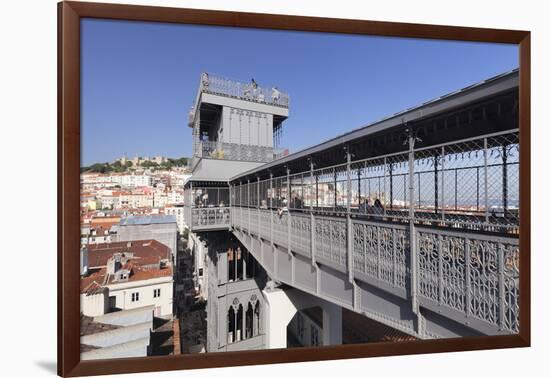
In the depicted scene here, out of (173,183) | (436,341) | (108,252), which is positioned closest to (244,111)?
(173,183)

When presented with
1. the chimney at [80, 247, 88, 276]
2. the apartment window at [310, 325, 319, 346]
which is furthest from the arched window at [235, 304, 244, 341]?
the chimney at [80, 247, 88, 276]

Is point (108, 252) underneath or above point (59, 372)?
above

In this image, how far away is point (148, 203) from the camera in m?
2.79

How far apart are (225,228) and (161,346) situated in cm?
345

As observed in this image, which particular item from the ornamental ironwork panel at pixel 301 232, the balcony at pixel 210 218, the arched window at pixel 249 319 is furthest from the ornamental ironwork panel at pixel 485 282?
the arched window at pixel 249 319

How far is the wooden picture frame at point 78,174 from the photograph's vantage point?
76.2 inches

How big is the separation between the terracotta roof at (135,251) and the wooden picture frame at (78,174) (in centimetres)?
20

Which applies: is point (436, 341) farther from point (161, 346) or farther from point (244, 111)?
point (244, 111)

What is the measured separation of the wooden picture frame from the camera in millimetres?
1937

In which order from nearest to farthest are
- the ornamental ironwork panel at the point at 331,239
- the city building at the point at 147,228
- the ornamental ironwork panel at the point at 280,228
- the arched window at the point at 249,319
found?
1. the ornamental ironwork panel at the point at 331,239
2. the city building at the point at 147,228
3. the ornamental ironwork panel at the point at 280,228
4. the arched window at the point at 249,319

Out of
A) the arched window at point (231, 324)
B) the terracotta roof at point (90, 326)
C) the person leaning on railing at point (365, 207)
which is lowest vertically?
the arched window at point (231, 324)

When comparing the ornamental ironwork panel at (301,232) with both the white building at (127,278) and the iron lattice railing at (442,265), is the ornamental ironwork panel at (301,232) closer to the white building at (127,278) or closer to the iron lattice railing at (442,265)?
the iron lattice railing at (442,265)

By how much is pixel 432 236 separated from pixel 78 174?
2725mm

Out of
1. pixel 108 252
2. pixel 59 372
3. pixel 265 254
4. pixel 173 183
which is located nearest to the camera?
pixel 59 372
